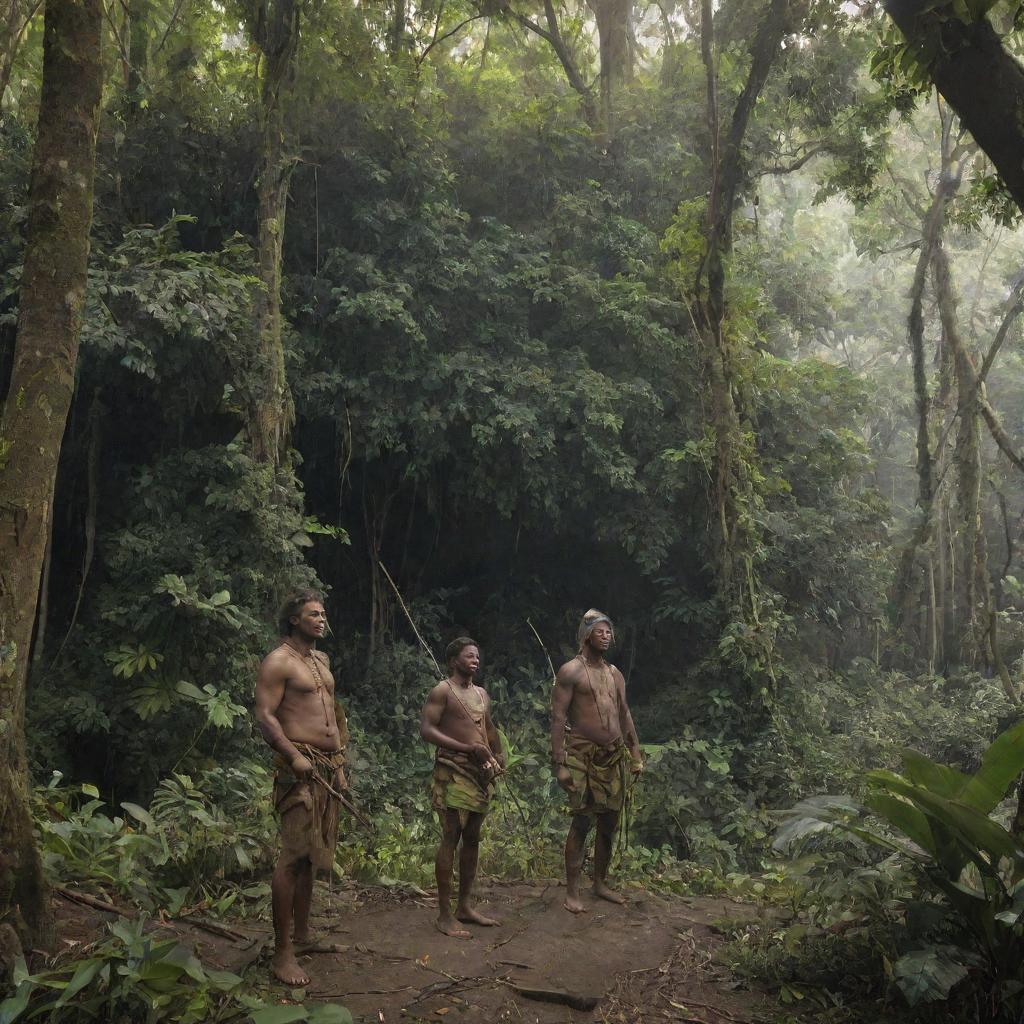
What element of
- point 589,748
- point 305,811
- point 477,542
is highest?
point 477,542

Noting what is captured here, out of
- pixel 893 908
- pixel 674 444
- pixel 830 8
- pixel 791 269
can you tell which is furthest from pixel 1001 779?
pixel 791 269

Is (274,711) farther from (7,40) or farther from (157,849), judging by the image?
(7,40)

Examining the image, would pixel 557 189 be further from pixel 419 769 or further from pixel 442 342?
pixel 419 769

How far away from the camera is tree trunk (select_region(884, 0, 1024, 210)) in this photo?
340 cm

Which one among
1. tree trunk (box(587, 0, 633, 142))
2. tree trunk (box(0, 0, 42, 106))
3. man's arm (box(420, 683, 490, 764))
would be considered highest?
tree trunk (box(587, 0, 633, 142))

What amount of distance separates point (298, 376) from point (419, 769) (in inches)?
177

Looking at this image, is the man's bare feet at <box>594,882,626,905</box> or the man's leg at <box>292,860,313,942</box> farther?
the man's bare feet at <box>594,882,626,905</box>

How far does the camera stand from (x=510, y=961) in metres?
4.59

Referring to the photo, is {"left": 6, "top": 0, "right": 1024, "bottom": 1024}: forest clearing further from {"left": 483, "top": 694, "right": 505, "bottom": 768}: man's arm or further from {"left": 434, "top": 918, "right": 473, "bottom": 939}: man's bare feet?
{"left": 483, "top": 694, "right": 505, "bottom": 768}: man's arm

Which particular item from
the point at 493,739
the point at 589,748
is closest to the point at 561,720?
the point at 589,748

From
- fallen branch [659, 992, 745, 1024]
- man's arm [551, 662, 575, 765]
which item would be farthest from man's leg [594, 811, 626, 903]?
fallen branch [659, 992, 745, 1024]

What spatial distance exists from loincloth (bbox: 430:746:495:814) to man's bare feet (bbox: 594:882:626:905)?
1.21 metres

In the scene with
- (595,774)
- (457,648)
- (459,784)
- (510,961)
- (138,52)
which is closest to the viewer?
(510,961)

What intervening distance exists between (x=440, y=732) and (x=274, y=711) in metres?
1.05
